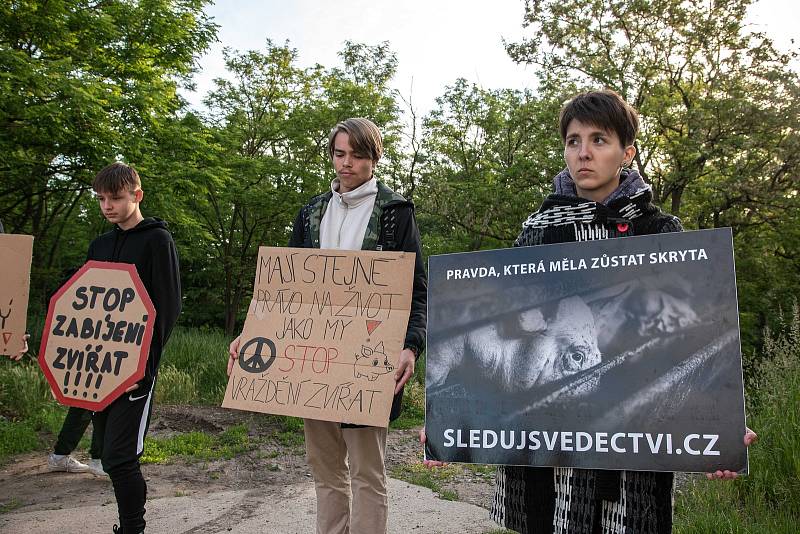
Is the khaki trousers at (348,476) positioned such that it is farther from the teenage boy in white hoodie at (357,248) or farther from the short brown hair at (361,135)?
the short brown hair at (361,135)

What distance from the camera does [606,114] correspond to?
2.12 m

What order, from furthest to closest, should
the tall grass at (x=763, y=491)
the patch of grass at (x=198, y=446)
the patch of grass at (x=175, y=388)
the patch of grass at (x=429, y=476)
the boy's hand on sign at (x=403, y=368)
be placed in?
the patch of grass at (x=175, y=388) → the patch of grass at (x=198, y=446) → the patch of grass at (x=429, y=476) → the tall grass at (x=763, y=491) → the boy's hand on sign at (x=403, y=368)

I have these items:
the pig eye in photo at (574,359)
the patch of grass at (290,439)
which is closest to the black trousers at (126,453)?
the pig eye in photo at (574,359)

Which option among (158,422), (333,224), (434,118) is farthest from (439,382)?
(434,118)

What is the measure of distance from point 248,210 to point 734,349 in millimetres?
16612

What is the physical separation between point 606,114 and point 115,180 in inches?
101

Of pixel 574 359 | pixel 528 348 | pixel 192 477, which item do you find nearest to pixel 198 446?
pixel 192 477

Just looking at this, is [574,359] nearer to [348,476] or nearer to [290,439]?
[348,476]

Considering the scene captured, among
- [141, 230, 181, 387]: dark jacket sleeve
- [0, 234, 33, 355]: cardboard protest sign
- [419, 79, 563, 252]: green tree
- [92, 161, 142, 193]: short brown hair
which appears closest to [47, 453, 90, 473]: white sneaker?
[0, 234, 33, 355]: cardboard protest sign

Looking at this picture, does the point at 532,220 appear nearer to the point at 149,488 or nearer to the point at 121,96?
the point at 149,488

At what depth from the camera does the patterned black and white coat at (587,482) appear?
189 centimetres

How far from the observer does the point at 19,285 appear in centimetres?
373

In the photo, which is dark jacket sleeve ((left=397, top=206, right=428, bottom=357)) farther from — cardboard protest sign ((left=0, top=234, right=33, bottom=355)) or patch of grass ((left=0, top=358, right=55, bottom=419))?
patch of grass ((left=0, top=358, right=55, bottom=419))

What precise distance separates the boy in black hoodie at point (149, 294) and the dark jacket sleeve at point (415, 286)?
51.5 inches
